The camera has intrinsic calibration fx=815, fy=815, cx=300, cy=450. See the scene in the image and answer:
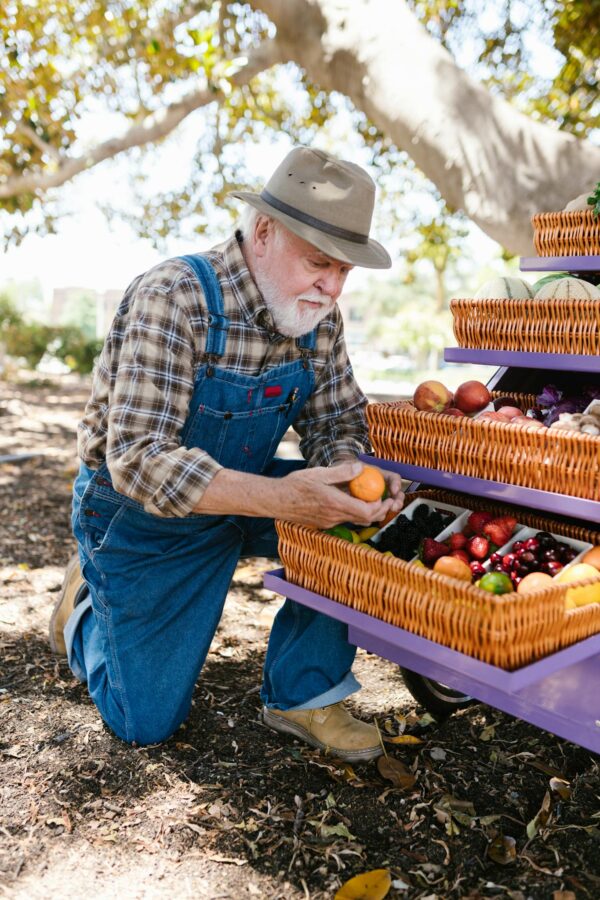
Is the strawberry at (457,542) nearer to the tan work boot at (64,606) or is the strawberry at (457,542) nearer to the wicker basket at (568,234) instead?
the wicker basket at (568,234)

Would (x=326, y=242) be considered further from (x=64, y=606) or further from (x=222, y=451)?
(x=64, y=606)

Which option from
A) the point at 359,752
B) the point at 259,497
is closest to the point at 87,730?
the point at 359,752

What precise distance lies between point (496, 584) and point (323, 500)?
50 centimetres

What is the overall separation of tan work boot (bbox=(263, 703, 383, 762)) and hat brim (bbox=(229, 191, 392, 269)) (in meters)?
1.36

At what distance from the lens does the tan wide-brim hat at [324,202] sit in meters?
2.26

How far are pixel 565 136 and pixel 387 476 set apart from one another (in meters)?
2.83

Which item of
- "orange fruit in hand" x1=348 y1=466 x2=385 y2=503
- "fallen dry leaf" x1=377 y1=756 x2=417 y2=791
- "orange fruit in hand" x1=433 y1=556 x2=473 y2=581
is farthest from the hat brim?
"fallen dry leaf" x1=377 y1=756 x2=417 y2=791

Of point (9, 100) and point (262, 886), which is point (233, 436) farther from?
point (9, 100)

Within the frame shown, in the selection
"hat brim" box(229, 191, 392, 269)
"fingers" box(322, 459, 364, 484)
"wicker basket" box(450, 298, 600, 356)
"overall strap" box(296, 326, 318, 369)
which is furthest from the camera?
"overall strap" box(296, 326, 318, 369)

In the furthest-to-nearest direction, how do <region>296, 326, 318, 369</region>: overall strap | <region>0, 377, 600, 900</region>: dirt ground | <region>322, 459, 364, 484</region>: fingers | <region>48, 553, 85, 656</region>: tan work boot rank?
<region>48, 553, 85, 656</region>: tan work boot → <region>296, 326, 318, 369</region>: overall strap → <region>322, 459, 364, 484</region>: fingers → <region>0, 377, 600, 900</region>: dirt ground

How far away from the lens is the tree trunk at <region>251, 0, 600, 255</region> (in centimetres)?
420

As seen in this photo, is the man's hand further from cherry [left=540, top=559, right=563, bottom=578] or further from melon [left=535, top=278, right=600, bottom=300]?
melon [left=535, top=278, right=600, bottom=300]

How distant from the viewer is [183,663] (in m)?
2.58

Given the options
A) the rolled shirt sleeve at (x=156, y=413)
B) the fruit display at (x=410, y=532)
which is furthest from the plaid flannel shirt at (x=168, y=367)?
the fruit display at (x=410, y=532)
